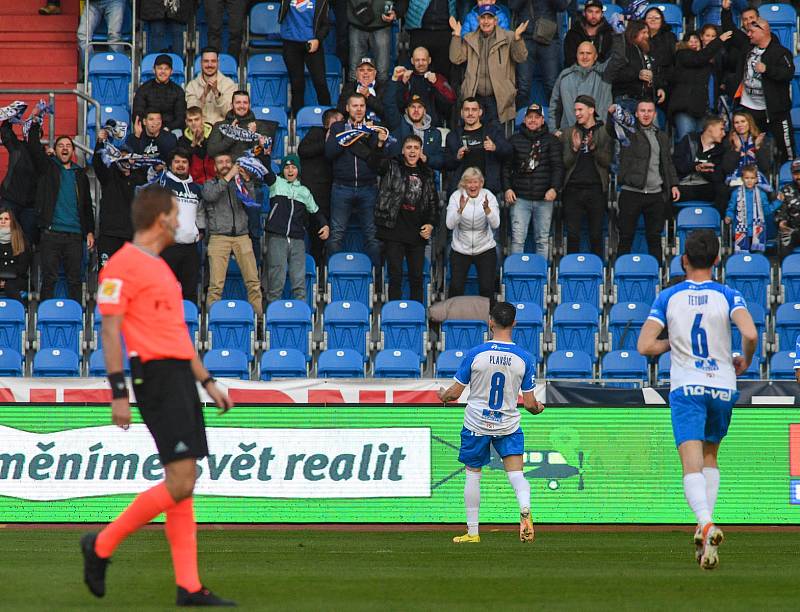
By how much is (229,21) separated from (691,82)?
6.94m

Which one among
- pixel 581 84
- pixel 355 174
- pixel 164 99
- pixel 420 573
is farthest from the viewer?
pixel 581 84

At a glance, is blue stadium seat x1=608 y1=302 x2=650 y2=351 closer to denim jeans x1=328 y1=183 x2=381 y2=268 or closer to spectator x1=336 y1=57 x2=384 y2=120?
denim jeans x1=328 y1=183 x2=381 y2=268

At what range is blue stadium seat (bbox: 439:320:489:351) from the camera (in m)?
17.7

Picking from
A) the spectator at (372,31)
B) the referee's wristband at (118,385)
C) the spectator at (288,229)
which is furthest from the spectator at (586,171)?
the referee's wristband at (118,385)

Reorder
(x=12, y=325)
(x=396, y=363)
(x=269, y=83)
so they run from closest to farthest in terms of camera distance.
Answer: (x=396, y=363) → (x=12, y=325) → (x=269, y=83)

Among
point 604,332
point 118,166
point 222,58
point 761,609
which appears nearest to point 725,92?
point 604,332

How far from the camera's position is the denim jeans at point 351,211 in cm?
1836

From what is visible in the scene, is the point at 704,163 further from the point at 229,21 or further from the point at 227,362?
the point at 229,21

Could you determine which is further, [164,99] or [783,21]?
[783,21]

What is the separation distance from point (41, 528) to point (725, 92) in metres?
11.8

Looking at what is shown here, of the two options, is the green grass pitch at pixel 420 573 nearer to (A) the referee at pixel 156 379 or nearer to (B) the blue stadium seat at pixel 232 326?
(A) the referee at pixel 156 379

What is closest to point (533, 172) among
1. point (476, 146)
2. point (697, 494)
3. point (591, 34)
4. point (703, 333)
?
point (476, 146)

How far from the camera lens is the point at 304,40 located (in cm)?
1966

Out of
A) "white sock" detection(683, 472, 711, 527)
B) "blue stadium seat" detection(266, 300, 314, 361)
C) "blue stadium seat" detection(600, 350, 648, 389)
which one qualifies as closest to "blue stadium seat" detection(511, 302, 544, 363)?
"blue stadium seat" detection(600, 350, 648, 389)
